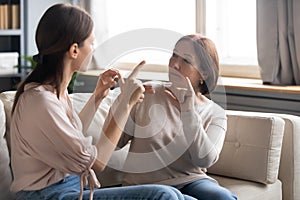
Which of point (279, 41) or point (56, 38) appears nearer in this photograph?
point (56, 38)

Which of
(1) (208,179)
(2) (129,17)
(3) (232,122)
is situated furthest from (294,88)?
(2) (129,17)

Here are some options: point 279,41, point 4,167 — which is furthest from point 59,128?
point 279,41

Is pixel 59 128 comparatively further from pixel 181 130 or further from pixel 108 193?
pixel 181 130

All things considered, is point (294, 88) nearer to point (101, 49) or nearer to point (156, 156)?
point (156, 156)

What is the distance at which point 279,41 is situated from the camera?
300cm

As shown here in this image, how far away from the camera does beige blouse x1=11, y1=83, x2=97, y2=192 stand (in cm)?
166

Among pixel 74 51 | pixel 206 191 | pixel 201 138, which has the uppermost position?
pixel 74 51

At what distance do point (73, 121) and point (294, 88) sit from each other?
1.43m

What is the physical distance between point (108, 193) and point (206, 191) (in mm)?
434

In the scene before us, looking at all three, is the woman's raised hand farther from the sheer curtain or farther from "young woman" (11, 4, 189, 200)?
the sheer curtain

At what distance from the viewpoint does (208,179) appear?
6.97 feet

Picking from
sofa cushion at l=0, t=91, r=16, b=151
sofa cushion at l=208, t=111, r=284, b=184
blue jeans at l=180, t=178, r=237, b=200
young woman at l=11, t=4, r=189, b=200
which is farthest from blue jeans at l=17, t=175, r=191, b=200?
sofa cushion at l=208, t=111, r=284, b=184

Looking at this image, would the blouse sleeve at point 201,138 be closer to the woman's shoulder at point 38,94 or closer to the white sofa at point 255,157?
the white sofa at point 255,157

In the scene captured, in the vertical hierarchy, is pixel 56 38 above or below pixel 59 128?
above
